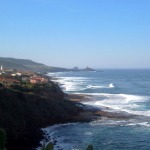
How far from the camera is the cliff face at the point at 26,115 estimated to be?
36.2 m

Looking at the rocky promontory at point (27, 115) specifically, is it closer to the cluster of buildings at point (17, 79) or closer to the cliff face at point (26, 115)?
the cliff face at point (26, 115)

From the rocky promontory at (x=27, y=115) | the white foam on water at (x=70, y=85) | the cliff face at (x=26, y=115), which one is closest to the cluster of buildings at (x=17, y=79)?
the rocky promontory at (x=27, y=115)

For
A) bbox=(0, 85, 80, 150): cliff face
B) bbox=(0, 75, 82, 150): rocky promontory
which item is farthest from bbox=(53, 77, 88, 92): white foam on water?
bbox=(0, 85, 80, 150): cliff face

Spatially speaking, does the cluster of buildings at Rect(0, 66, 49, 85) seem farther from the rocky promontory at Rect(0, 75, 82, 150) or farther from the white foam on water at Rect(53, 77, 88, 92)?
the white foam on water at Rect(53, 77, 88, 92)

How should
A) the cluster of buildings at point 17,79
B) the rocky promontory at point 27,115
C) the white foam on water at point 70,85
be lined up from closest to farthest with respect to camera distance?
the rocky promontory at point 27,115 → the cluster of buildings at point 17,79 → the white foam on water at point 70,85

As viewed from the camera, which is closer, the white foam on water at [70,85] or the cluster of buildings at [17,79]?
the cluster of buildings at [17,79]

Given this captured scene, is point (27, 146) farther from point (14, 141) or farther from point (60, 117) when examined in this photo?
point (60, 117)

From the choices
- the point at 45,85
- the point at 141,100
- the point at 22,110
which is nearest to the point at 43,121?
the point at 22,110

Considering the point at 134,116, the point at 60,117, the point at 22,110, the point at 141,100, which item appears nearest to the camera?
the point at 22,110

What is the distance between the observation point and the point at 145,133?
1617 inches

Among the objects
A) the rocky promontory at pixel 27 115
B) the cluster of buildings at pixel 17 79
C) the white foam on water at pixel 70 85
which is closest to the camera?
the rocky promontory at pixel 27 115

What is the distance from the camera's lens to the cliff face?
36175 millimetres

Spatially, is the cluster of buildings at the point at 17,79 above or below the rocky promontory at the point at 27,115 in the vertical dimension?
above

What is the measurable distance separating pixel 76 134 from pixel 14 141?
909 centimetres
